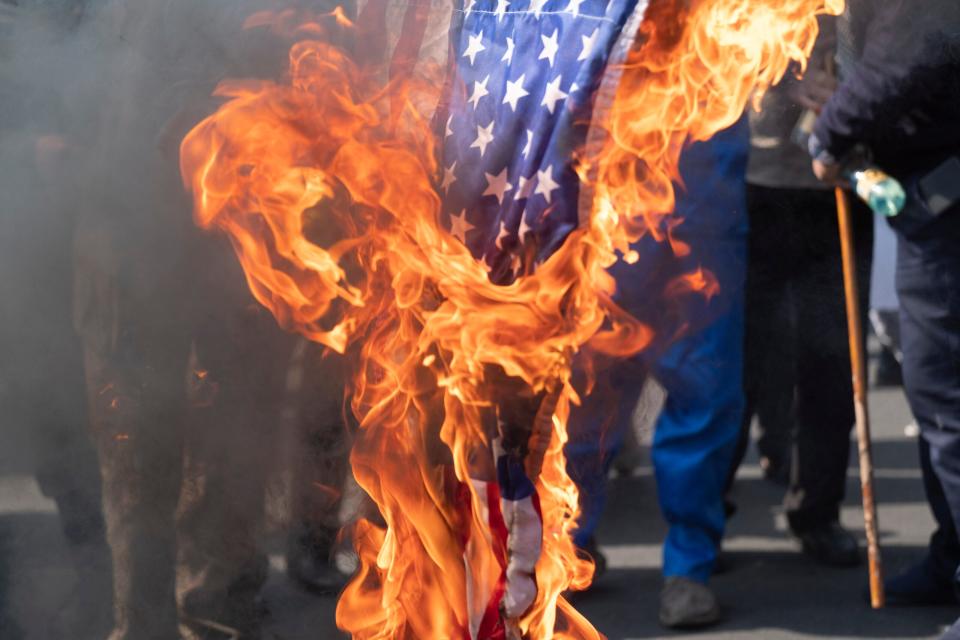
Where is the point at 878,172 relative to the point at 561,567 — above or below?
above

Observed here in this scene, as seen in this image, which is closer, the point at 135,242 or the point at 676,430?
the point at 135,242

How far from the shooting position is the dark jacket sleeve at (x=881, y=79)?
9.68 ft

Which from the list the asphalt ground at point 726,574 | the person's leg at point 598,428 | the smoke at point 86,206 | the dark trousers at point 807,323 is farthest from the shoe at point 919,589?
the smoke at point 86,206

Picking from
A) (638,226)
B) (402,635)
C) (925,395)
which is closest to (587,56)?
(638,226)

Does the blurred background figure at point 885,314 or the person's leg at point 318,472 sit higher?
the person's leg at point 318,472

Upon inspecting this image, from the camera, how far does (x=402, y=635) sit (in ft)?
8.50

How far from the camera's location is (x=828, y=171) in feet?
11.7

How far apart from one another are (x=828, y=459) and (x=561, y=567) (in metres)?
1.85

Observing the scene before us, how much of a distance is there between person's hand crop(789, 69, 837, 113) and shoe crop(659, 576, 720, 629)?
57.5 inches

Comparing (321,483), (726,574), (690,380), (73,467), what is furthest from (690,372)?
(73,467)

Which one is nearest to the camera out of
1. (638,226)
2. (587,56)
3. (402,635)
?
(587,56)

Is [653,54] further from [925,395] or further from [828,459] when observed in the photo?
[828,459]

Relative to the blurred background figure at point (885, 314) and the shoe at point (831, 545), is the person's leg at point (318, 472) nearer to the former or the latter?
the shoe at point (831, 545)

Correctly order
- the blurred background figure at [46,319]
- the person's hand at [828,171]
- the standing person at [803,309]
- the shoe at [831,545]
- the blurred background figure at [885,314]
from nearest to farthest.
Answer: the blurred background figure at [46,319] → the person's hand at [828,171] → the standing person at [803,309] → the shoe at [831,545] → the blurred background figure at [885,314]
